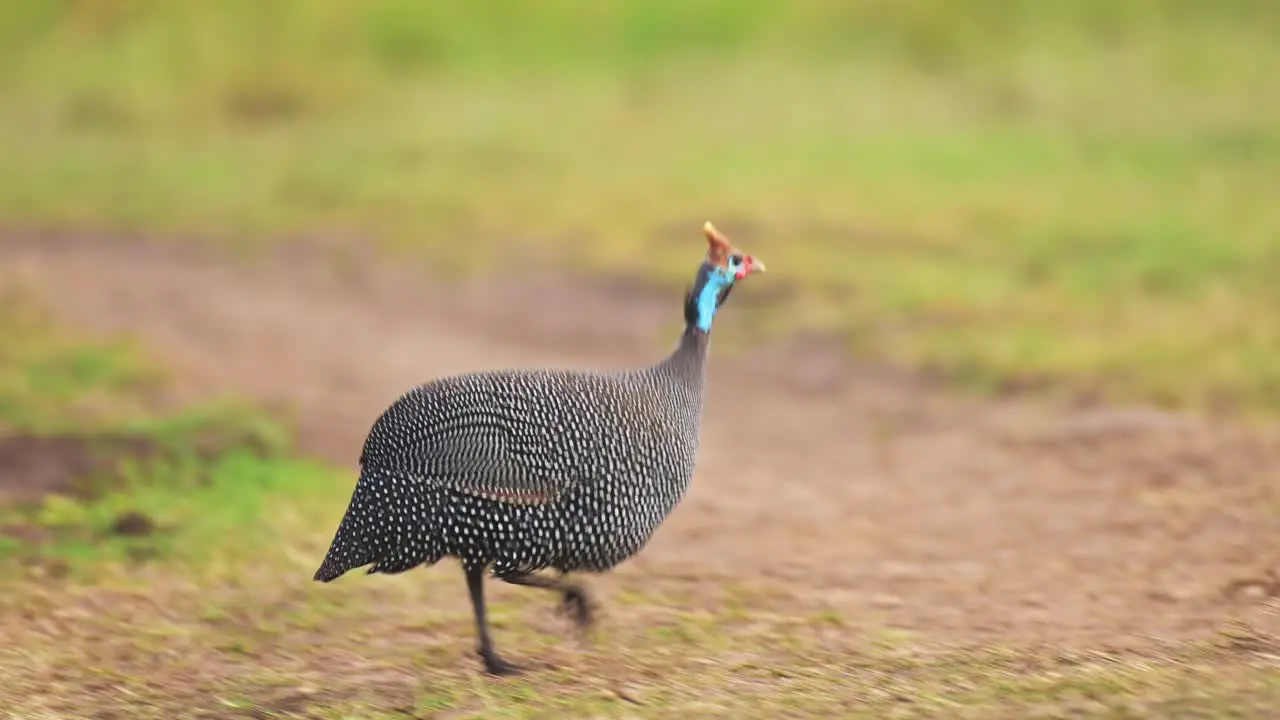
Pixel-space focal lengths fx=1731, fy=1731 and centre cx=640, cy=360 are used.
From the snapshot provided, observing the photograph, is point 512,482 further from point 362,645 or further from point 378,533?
point 362,645

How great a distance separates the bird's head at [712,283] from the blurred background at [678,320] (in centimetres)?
98

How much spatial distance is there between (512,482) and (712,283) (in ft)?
3.42

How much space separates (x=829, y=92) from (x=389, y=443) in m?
14.0

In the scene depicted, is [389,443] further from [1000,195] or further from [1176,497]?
[1000,195]

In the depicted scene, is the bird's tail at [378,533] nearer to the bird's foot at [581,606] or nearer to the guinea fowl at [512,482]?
the guinea fowl at [512,482]

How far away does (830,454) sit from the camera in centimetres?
837

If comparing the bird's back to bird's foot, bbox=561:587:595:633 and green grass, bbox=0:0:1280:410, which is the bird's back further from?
green grass, bbox=0:0:1280:410

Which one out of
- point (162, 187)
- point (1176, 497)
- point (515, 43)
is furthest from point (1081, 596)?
point (515, 43)

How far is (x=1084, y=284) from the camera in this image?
11297 millimetres

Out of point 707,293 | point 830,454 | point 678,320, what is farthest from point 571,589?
point 678,320

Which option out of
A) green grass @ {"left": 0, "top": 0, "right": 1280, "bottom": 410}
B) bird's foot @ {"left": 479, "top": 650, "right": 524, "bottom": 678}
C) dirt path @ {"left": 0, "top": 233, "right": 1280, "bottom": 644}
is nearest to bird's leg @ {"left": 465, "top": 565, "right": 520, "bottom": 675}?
bird's foot @ {"left": 479, "top": 650, "right": 524, "bottom": 678}

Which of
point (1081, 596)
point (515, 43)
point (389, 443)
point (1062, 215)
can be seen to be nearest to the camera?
point (389, 443)

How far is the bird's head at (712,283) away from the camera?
540 centimetres

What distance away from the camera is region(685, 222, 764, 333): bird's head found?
5402 millimetres
